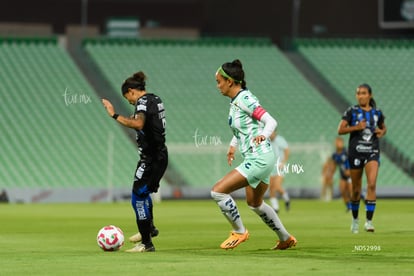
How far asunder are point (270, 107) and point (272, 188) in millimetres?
15253

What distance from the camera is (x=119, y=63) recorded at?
43.0 m

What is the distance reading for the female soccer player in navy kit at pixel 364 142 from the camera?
19.0m

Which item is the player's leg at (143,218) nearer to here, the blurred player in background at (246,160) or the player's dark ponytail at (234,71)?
the blurred player in background at (246,160)

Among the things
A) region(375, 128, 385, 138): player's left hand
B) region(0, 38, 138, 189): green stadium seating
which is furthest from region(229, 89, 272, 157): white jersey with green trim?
region(0, 38, 138, 189): green stadium seating

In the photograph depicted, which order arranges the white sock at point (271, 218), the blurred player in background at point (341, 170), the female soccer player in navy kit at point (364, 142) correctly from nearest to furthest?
1. the white sock at point (271, 218)
2. the female soccer player in navy kit at point (364, 142)
3. the blurred player in background at point (341, 170)

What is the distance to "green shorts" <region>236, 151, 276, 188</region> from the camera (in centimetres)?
1391

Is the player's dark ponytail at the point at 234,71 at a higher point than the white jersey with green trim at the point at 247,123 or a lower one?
higher

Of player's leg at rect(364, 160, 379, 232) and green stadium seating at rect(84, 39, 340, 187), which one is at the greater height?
player's leg at rect(364, 160, 379, 232)

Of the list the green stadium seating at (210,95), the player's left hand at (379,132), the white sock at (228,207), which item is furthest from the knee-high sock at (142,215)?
the green stadium seating at (210,95)

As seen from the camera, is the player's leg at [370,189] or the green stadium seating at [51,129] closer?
the player's leg at [370,189]

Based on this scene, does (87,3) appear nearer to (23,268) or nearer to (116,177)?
(116,177)

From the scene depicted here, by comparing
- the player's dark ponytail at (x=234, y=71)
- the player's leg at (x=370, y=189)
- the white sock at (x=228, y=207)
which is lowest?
the player's leg at (x=370, y=189)

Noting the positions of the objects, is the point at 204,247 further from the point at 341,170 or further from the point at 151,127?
the point at 341,170

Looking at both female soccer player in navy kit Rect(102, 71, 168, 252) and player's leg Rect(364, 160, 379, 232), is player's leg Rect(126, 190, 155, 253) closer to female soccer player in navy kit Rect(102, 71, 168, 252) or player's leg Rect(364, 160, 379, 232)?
female soccer player in navy kit Rect(102, 71, 168, 252)
